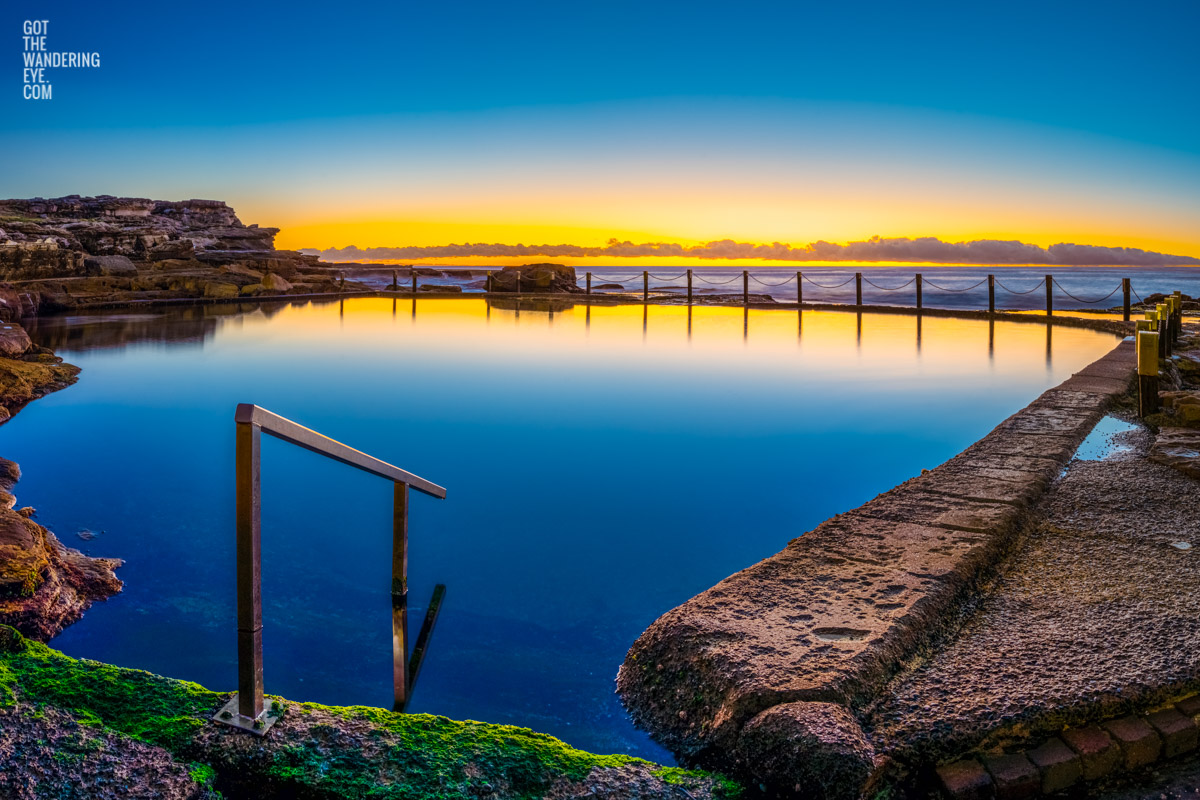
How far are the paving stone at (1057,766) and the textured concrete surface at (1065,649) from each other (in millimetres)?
59

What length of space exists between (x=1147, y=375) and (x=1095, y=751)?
15.6 feet

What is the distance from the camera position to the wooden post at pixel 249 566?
1.99 metres

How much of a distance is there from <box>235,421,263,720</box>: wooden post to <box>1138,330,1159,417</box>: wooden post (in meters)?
5.68

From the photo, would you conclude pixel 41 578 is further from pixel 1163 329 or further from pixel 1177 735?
pixel 1163 329

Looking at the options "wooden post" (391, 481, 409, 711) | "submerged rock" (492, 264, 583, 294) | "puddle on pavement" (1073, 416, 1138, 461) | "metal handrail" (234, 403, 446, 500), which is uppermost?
"submerged rock" (492, 264, 583, 294)

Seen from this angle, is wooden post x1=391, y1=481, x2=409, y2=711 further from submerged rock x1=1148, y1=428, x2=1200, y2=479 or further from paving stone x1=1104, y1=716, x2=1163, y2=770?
submerged rock x1=1148, y1=428, x2=1200, y2=479

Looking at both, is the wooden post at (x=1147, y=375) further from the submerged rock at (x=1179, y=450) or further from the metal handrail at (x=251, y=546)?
the metal handrail at (x=251, y=546)

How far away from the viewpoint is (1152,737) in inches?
80.0

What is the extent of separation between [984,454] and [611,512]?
2.16m

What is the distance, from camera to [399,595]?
133 inches

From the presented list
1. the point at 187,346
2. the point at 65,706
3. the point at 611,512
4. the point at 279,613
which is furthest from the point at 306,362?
the point at 65,706

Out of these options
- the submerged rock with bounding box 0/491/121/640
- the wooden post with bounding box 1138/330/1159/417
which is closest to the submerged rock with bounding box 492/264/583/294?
the wooden post with bounding box 1138/330/1159/417

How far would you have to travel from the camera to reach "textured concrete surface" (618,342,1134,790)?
216 cm

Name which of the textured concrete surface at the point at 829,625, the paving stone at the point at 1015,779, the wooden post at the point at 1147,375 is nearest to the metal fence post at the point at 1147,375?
the wooden post at the point at 1147,375
